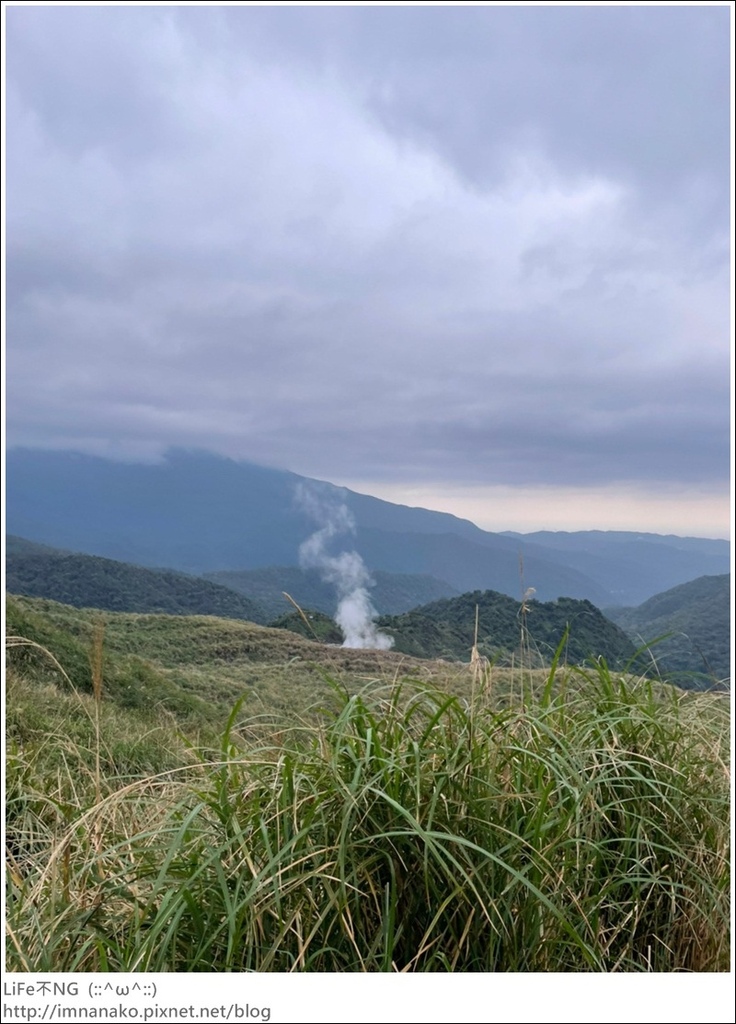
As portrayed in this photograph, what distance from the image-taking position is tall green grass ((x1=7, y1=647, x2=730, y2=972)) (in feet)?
5.11

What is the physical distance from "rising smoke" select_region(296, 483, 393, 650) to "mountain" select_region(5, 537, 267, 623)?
5421mm

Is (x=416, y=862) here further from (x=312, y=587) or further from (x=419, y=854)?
(x=312, y=587)

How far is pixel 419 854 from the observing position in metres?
1.60

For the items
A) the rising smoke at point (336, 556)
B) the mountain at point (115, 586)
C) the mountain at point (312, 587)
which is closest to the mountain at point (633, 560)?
the rising smoke at point (336, 556)

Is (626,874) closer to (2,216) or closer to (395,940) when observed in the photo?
(395,940)

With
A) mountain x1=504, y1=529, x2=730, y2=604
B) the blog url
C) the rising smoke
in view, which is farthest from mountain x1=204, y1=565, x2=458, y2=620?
the blog url

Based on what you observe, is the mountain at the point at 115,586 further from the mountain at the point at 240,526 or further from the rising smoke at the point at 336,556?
the rising smoke at the point at 336,556

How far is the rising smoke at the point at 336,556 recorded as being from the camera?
36.7 ft

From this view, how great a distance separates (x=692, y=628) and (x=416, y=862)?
2.40 m

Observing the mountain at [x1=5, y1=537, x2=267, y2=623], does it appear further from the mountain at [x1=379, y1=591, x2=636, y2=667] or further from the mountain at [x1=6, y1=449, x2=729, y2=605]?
the mountain at [x1=379, y1=591, x2=636, y2=667]

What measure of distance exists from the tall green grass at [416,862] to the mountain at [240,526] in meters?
0.54

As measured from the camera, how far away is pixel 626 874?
68.8 inches

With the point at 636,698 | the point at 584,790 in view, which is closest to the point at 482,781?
the point at 584,790

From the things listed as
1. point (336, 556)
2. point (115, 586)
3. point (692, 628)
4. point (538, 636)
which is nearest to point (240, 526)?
Answer: point (115, 586)
